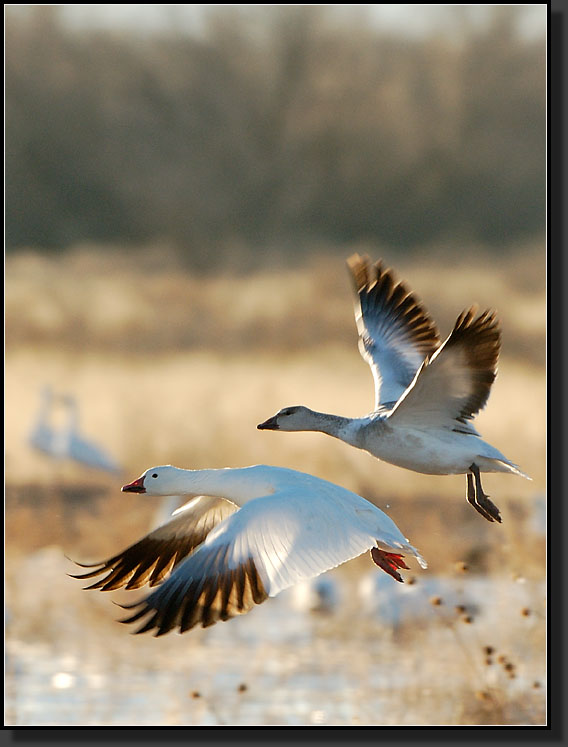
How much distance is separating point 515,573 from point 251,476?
2.08m

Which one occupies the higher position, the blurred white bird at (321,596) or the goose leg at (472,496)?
the goose leg at (472,496)

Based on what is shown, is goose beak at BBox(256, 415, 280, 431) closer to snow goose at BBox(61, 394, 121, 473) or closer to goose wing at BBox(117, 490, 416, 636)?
goose wing at BBox(117, 490, 416, 636)

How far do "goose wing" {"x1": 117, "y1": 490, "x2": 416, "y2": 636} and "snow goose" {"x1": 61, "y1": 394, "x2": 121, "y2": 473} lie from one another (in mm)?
7881

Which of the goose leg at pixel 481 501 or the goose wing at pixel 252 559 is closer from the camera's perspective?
the goose wing at pixel 252 559

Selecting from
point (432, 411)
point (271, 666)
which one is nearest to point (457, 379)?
point (432, 411)

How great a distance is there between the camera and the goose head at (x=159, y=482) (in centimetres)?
563

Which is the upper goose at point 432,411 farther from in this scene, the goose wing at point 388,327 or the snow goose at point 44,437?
the snow goose at point 44,437

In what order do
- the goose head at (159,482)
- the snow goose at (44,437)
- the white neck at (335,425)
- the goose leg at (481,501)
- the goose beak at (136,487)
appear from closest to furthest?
the goose head at (159,482)
the goose beak at (136,487)
the goose leg at (481,501)
the white neck at (335,425)
the snow goose at (44,437)

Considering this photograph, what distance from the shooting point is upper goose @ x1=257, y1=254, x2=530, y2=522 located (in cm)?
552

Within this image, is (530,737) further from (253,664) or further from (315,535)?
(253,664)

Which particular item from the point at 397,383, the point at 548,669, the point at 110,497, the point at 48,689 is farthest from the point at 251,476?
the point at 48,689

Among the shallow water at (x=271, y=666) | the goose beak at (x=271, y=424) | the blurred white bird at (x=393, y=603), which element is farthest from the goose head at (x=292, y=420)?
the blurred white bird at (x=393, y=603)

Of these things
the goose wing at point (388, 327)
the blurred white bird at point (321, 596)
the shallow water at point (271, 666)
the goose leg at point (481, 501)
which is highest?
the goose wing at point (388, 327)

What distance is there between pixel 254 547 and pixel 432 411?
56.0 inches
